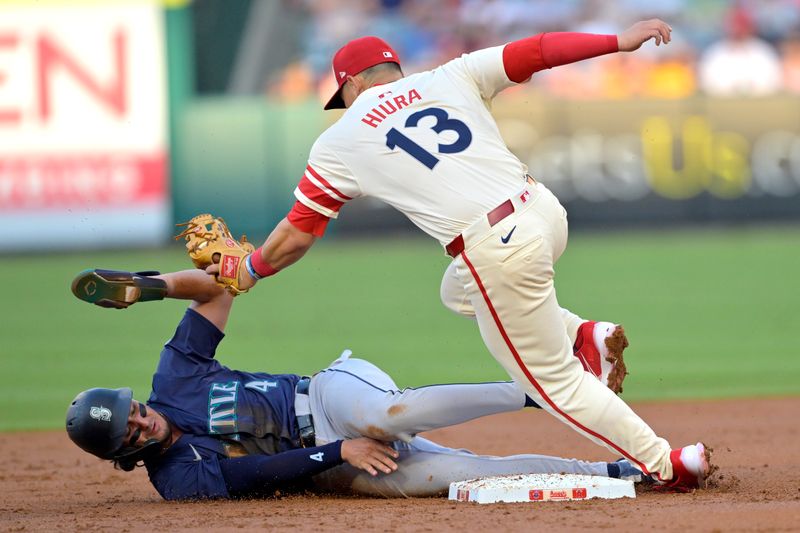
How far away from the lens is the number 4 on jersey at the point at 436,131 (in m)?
4.65

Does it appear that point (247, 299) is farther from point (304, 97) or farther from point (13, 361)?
point (304, 97)

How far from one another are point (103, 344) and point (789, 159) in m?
10.0

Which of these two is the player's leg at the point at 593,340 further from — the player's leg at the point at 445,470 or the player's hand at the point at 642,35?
the player's hand at the point at 642,35

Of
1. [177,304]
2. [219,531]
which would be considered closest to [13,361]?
[177,304]

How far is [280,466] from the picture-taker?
193 inches

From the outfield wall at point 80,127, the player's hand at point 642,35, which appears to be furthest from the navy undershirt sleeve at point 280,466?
the outfield wall at point 80,127

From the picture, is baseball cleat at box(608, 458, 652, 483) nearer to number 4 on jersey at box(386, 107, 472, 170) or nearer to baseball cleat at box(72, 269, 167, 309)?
number 4 on jersey at box(386, 107, 472, 170)

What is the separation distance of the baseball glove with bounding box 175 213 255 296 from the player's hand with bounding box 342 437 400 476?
0.77m

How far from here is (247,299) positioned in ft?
41.0

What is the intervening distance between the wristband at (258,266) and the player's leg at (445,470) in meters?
0.92

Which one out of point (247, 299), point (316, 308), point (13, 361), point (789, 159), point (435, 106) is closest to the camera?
point (435, 106)

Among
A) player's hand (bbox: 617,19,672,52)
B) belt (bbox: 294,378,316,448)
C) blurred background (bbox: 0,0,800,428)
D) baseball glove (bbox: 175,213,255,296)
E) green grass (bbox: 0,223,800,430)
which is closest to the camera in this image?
player's hand (bbox: 617,19,672,52)

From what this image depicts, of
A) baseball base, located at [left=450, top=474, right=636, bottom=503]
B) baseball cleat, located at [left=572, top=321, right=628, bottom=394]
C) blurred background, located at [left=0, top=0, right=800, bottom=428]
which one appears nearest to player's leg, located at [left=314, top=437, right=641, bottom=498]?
baseball base, located at [left=450, top=474, right=636, bottom=503]

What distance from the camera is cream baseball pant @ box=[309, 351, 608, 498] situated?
497cm
